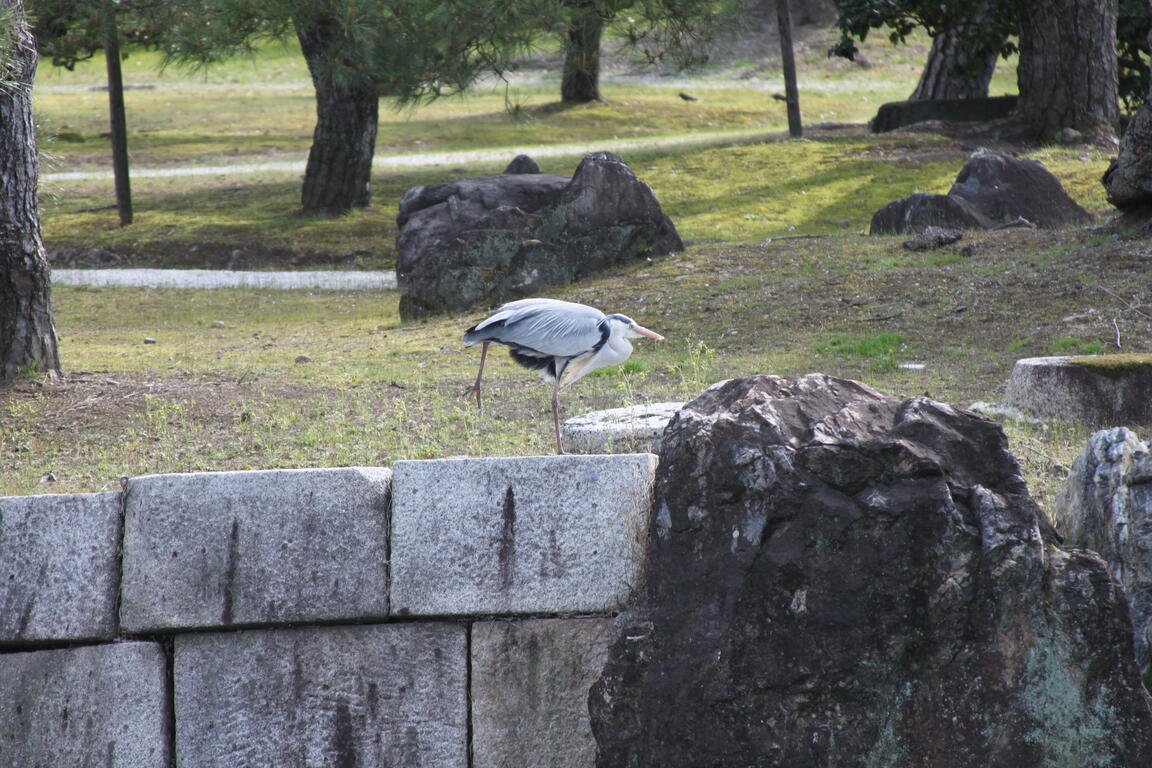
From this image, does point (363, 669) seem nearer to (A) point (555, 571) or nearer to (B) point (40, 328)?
(A) point (555, 571)

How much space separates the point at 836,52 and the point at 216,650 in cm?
1950

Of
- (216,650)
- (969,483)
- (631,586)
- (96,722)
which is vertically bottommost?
(96,722)

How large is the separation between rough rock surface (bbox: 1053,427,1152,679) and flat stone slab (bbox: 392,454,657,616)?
1.70m

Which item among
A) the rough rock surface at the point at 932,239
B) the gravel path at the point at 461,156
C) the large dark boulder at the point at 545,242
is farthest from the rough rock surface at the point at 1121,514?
the gravel path at the point at 461,156

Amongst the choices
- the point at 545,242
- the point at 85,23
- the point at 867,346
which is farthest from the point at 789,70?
the point at 867,346

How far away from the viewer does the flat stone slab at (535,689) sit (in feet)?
14.7

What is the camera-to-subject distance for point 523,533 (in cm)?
444

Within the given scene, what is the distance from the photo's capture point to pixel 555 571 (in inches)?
175

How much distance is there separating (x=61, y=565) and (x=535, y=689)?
190 cm

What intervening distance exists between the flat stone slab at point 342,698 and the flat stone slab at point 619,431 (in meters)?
1.26

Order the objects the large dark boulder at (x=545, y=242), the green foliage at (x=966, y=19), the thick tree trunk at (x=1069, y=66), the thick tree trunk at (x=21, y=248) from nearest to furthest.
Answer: the thick tree trunk at (x=21, y=248) < the large dark boulder at (x=545, y=242) < the thick tree trunk at (x=1069, y=66) < the green foliage at (x=966, y=19)

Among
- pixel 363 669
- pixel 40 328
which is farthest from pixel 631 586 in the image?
pixel 40 328

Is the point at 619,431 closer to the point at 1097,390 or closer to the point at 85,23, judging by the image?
the point at 1097,390

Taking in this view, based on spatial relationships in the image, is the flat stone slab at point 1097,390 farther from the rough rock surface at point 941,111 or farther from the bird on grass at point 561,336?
the rough rock surface at point 941,111
